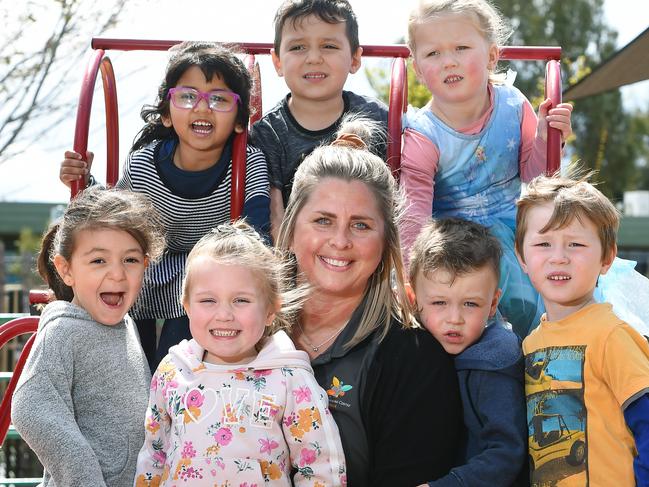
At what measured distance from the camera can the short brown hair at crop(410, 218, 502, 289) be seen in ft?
10.1

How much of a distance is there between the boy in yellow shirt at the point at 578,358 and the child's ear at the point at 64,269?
1.49 meters

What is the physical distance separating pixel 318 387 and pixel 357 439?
20cm

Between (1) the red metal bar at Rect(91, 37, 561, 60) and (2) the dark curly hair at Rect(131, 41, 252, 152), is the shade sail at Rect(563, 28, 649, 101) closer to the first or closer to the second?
(1) the red metal bar at Rect(91, 37, 561, 60)

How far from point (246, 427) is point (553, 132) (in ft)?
5.75

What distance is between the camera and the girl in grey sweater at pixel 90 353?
2.88m

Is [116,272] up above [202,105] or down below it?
below

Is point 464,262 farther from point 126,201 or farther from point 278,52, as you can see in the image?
point 278,52

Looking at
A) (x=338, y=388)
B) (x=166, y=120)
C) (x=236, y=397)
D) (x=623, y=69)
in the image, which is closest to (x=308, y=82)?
(x=166, y=120)

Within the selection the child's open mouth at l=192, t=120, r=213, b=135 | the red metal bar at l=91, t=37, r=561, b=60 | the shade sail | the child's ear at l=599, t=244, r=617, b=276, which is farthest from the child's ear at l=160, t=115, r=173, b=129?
the shade sail

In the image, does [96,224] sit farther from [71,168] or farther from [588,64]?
[588,64]

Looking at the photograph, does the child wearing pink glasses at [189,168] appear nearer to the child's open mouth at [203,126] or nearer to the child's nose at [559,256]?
the child's open mouth at [203,126]

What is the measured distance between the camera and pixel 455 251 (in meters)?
3.10

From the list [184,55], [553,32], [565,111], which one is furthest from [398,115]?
[553,32]

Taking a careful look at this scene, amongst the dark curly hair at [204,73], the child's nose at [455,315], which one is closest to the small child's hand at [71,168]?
the dark curly hair at [204,73]
